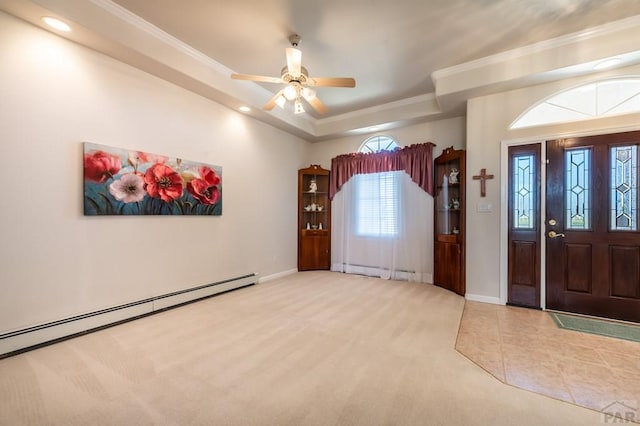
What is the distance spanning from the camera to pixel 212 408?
5.49ft

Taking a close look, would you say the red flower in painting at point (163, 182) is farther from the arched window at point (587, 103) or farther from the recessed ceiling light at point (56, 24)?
the arched window at point (587, 103)

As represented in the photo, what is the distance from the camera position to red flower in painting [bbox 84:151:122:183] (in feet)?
8.95

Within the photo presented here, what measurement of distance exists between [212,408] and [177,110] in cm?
340

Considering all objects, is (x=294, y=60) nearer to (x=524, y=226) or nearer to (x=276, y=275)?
(x=524, y=226)

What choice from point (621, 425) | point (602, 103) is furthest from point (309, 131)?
point (621, 425)

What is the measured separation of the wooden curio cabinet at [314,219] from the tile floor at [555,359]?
10.4ft

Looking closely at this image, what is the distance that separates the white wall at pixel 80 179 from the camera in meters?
2.34

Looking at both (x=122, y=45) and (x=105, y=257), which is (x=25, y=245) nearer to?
(x=105, y=257)

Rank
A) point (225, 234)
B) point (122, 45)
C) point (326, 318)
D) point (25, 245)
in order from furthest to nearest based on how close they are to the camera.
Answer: point (225, 234) < point (326, 318) < point (122, 45) < point (25, 245)

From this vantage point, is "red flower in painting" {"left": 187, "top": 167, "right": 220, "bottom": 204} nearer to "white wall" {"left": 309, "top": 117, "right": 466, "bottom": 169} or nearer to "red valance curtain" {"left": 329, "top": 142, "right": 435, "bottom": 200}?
"red valance curtain" {"left": 329, "top": 142, "right": 435, "bottom": 200}

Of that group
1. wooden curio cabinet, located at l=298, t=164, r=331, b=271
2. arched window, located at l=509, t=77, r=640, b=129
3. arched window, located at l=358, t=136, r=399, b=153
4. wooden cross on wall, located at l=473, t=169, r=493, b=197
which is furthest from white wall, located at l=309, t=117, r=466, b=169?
arched window, located at l=509, t=77, r=640, b=129

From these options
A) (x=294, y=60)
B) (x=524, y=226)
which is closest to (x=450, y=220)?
(x=524, y=226)

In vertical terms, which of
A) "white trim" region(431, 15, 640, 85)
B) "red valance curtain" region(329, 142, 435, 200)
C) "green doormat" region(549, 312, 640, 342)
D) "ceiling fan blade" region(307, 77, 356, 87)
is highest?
"white trim" region(431, 15, 640, 85)

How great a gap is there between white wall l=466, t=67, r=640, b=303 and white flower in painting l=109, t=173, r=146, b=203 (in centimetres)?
439
